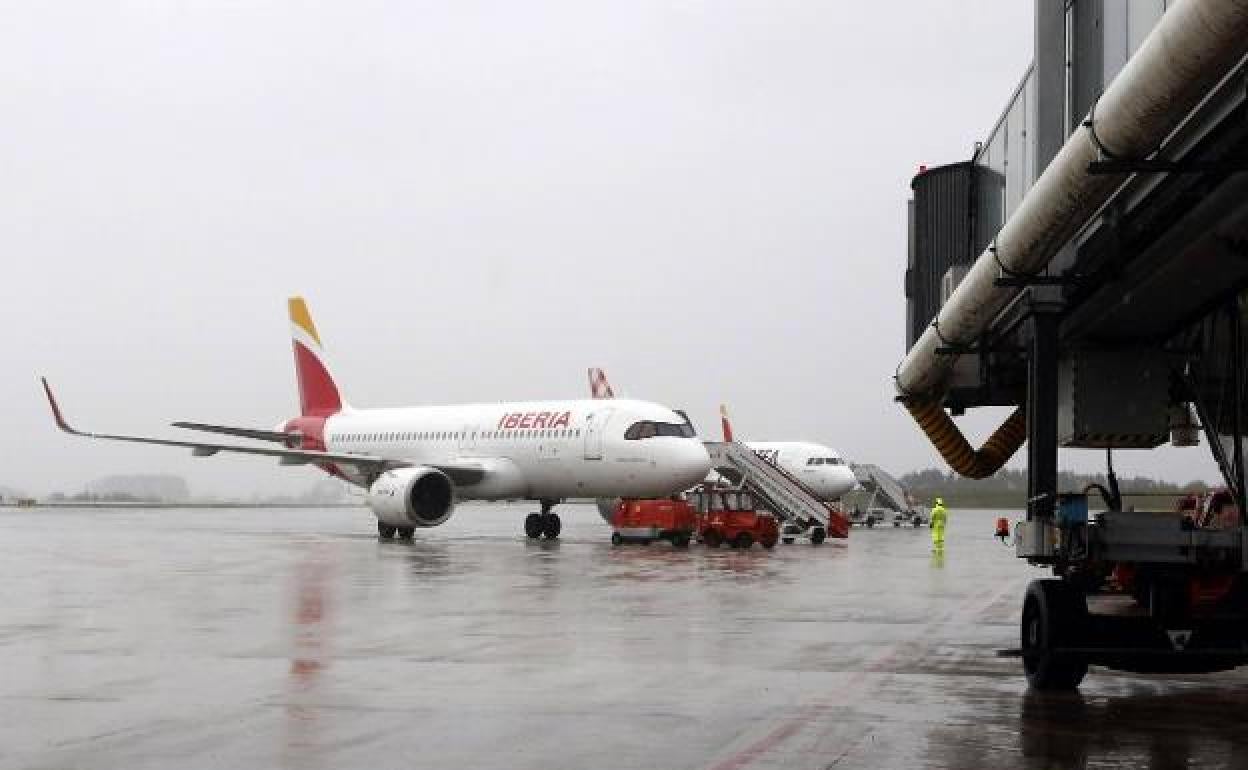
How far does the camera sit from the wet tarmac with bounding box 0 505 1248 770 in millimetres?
9062

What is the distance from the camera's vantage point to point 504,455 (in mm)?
42281

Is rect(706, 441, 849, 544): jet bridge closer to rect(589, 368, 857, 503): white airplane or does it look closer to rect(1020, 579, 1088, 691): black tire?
rect(589, 368, 857, 503): white airplane

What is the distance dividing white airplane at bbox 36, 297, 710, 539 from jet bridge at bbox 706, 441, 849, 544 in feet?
12.1

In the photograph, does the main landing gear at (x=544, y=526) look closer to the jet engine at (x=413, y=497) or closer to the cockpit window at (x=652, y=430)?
the jet engine at (x=413, y=497)

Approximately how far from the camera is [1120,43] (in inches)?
420

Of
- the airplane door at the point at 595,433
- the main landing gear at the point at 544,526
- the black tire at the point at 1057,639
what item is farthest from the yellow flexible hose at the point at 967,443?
the main landing gear at the point at 544,526

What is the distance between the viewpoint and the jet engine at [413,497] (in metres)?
38.7

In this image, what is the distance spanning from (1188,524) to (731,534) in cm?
2808

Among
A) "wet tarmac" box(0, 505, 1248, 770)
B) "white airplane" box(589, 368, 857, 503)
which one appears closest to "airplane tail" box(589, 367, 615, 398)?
"white airplane" box(589, 368, 857, 503)

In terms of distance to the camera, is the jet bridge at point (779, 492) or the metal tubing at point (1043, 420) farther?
the jet bridge at point (779, 492)

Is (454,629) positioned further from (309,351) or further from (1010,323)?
(309,351)

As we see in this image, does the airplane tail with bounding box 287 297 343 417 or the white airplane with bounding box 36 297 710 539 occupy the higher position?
the airplane tail with bounding box 287 297 343 417

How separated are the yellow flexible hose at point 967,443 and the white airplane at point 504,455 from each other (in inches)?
797

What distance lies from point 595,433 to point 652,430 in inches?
63.9
